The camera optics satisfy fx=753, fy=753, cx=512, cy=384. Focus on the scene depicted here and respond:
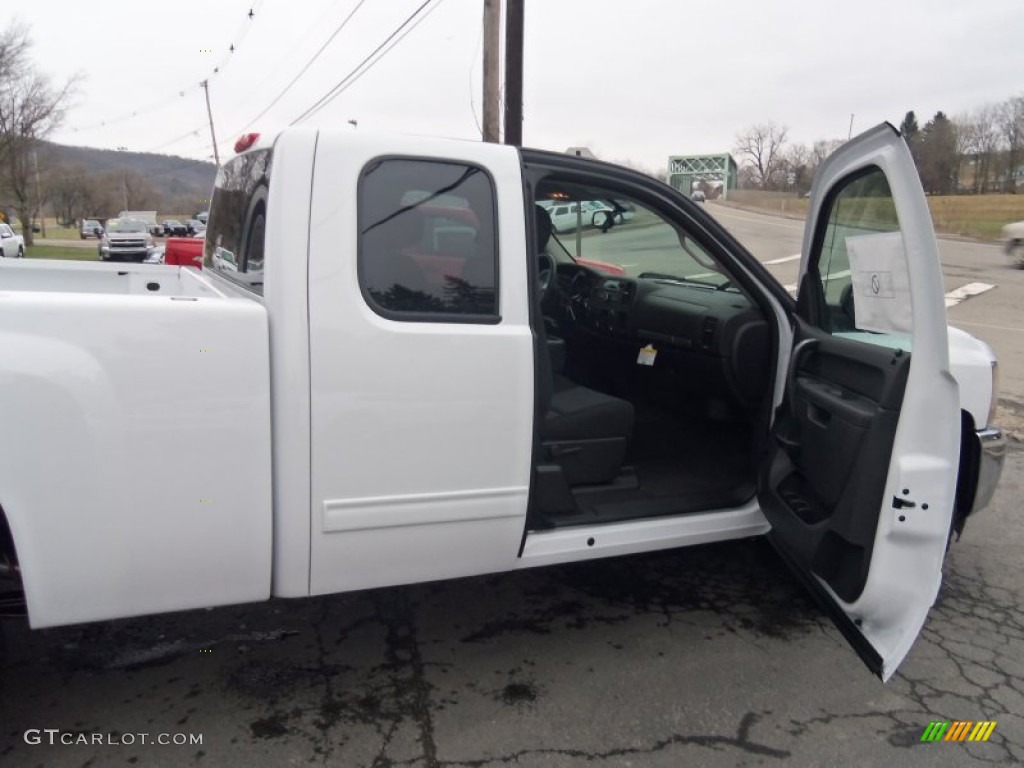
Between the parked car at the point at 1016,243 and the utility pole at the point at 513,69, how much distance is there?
17.0 m

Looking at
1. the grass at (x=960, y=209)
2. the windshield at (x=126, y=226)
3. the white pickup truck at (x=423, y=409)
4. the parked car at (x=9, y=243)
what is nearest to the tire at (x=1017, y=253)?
the grass at (x=960, y=209)

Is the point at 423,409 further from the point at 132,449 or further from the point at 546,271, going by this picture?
the point at 546,271

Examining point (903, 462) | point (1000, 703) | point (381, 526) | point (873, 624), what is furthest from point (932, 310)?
point (381, 526)

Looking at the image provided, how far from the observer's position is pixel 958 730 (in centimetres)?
258

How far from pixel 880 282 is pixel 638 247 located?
1666mm

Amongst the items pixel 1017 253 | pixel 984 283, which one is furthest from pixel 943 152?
pixel 984 283

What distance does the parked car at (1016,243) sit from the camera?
2106 centimetres

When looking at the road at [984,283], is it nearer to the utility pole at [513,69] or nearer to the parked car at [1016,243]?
the parked car at [1016,243]

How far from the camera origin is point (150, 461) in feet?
6.91

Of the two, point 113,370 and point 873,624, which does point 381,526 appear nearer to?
point 113,370

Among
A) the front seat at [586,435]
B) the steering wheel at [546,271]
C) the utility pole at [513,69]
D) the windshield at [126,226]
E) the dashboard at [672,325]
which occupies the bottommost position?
the front seat at [586,435]

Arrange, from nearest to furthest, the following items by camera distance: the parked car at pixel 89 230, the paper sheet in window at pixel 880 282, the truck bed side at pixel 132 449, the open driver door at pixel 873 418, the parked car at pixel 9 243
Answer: the truck bed side at pixel 132 449
the open driver door at pixel 873 418
the paper sheet in window at pixel 880 282
the parked car at pixel 9 243
the parked car at pixel 89 230

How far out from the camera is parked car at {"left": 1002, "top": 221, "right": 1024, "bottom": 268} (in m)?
21.1
